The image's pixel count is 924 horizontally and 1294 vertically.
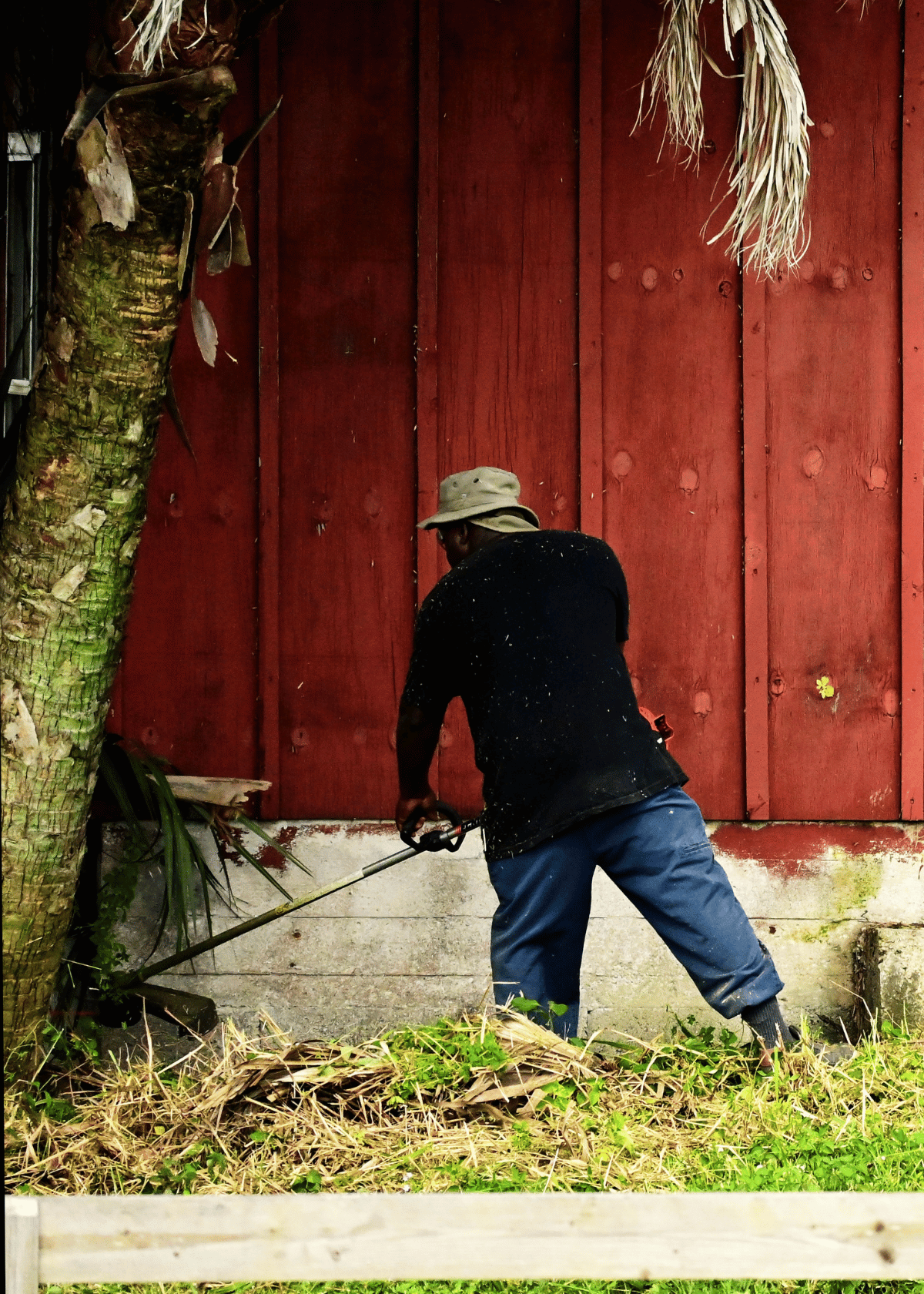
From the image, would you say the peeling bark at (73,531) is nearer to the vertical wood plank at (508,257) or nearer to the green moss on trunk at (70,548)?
the green moss on trunk at (70,548)

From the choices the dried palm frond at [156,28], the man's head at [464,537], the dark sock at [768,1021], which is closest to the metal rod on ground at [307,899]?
the man's head at [464,537]

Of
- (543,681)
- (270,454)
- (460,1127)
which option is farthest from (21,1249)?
(270,454)

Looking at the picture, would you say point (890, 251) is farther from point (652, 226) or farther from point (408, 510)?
point (408, 510)

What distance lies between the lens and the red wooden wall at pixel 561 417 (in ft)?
16.5

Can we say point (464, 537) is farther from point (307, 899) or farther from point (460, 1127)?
point (460, 1127)

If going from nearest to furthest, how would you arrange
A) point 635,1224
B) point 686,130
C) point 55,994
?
point 635,1224 < point 55,994 < point 686,130

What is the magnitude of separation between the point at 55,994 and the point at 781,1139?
99.2 inches

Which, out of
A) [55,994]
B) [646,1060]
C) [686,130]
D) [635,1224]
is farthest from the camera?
[686,130]

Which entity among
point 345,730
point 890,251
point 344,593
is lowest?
point 345,730

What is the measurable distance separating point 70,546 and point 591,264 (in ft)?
8.30

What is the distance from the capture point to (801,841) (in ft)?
16.5

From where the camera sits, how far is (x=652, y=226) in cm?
506

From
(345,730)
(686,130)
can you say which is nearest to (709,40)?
(686,130)

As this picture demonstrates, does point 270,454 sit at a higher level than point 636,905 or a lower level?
higher
